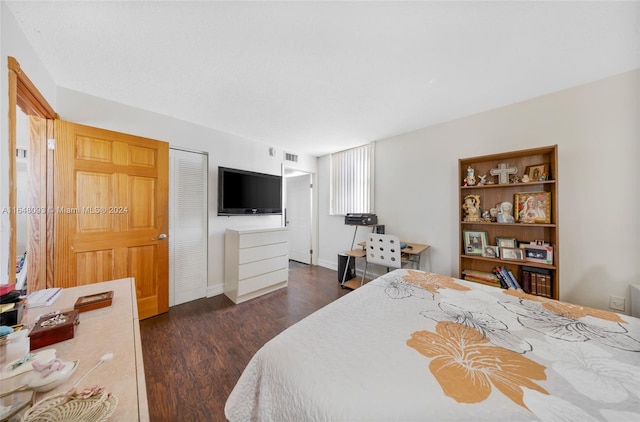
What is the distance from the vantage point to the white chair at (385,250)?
2652 millimetres

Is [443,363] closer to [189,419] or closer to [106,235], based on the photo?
[189,419]

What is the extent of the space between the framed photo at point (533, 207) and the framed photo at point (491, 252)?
1.20 feet

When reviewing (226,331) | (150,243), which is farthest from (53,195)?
(226,331)

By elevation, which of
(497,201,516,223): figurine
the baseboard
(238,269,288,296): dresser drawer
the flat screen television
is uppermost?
the flat screen television

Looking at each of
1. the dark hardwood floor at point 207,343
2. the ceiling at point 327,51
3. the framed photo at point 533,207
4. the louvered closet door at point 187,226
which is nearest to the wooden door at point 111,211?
the louvered closet door at point 187,226

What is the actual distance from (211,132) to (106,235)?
1.70m

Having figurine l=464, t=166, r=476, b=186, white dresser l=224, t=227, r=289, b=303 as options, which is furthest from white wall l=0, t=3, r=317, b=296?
figurine l=464, t=166, r=476, b=186

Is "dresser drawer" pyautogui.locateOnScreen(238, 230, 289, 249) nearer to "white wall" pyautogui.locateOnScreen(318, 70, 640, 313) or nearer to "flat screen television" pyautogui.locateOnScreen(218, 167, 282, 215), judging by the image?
"flat screen television" pyautogui.locateOnScreen(218, 167, 282, 215)

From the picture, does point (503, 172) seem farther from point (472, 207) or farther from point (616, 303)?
point (616, 303)

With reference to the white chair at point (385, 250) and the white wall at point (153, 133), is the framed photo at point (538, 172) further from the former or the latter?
the white wall at point (153, 133)

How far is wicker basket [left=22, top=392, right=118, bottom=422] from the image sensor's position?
500 millimetres

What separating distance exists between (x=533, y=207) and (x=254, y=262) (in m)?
3.23

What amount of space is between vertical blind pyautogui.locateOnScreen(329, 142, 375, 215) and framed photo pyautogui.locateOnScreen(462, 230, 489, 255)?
1.43m

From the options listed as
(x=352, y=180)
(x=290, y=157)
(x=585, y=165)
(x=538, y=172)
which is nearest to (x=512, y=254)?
(x=538, y=172)
